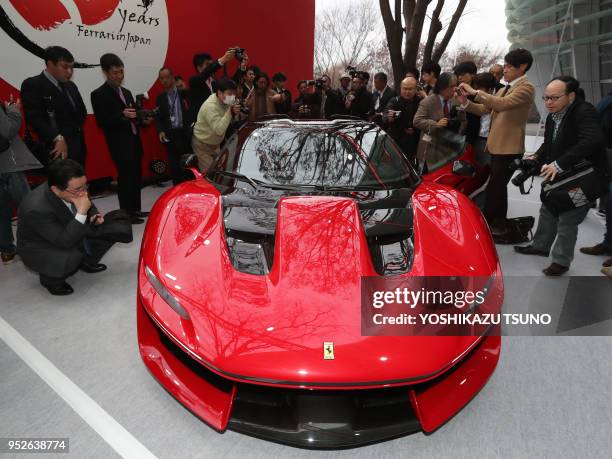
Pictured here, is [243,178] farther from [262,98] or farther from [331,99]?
[331,99]

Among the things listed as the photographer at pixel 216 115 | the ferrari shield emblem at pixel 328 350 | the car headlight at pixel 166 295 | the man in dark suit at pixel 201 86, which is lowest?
the ferrari shield emblem at pixel 328 350

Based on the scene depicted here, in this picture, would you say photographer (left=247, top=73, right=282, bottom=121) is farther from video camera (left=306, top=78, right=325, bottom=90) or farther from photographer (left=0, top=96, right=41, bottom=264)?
photographer (left=0, top=96, right=41, bottom=264)

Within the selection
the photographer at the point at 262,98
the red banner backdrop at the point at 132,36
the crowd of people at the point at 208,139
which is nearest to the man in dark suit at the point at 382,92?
the crowd of people at the point at 208,139

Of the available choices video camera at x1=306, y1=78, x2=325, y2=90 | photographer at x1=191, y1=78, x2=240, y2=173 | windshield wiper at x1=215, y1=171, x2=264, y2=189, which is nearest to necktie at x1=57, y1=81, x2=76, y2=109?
photographer at x1=191, y1=78, x2=240, y2=173

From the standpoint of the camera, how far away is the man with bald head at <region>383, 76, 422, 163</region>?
5.18 metres

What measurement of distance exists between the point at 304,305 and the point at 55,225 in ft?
6.93

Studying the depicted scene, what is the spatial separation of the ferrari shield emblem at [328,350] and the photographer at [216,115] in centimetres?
316

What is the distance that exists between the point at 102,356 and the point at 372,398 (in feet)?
4.94

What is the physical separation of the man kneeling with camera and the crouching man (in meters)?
3.36

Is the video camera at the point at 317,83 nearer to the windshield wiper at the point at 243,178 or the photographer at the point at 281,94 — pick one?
the photographer at the point at 281,94

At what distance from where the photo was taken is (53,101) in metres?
3.64

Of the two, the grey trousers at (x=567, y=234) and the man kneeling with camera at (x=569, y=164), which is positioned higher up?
the man kneeling with camera at (x=569, y=164)

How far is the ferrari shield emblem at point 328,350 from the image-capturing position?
4.33 feet

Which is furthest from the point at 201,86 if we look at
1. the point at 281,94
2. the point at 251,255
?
the point at 251,255
